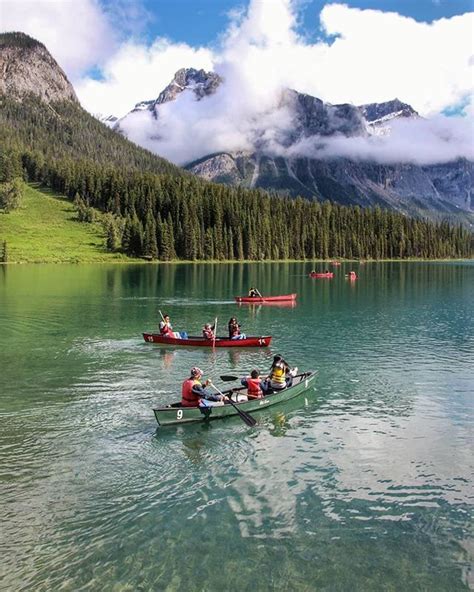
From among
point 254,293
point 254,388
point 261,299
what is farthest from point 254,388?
point 254,293

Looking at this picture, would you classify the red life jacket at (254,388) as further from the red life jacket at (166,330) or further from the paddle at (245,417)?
the red life jacket at (166,330)

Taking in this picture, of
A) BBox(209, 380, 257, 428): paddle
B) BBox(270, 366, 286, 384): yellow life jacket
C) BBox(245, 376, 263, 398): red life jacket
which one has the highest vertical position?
BBox(270, 366, 286, 384): yellow life jacket

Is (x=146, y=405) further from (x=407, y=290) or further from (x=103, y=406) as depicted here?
(x=407, y=290)

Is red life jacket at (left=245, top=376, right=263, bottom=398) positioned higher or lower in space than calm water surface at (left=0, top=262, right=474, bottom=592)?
higher

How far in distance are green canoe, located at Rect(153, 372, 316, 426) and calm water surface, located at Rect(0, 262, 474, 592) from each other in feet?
2.03

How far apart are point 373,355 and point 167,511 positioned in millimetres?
33225

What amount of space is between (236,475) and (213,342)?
30418 millimetres

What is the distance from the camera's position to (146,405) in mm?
35188

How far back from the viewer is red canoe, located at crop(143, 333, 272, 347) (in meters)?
55.0

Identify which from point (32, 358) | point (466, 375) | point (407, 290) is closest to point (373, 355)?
point (466, 375)

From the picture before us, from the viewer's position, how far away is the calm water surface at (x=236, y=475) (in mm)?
17922

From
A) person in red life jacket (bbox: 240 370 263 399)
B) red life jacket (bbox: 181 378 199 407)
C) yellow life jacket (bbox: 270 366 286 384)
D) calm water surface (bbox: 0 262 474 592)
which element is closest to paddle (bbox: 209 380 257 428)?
calm water surface (bbox: 0 262 474 592)

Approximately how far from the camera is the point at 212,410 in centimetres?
3125

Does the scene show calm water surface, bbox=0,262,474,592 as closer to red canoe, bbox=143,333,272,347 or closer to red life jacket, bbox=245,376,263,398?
red canoe, bbox=143,333,272,347
